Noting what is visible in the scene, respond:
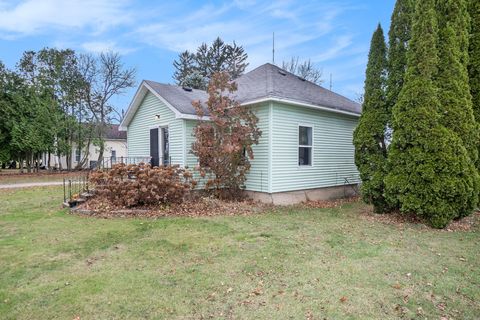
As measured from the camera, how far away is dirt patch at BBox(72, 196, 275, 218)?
7.88 metres

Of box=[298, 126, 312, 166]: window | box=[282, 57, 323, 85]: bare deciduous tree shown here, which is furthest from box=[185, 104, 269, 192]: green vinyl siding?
box=[282, 57, 323, 85]: bare deciduous tree

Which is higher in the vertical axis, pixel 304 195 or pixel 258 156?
pixel 258 156

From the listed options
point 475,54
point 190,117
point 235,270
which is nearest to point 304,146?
point 190,117

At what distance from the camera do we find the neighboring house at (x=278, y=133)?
9.64 m

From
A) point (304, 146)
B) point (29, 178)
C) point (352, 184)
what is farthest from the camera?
point (29, 178)

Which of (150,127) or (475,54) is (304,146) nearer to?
(475,54)

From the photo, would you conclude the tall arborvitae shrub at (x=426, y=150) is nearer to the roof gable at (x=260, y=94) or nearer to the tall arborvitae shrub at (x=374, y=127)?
the tall arborvitae shrub at (x=374, y=127)

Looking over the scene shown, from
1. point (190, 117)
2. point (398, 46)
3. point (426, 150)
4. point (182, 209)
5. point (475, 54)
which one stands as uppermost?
point (398, 46)

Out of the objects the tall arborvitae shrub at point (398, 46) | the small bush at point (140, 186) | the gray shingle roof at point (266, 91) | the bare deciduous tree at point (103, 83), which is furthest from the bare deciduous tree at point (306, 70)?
the small bush at point (140, 186)

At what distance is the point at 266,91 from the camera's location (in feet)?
31.6

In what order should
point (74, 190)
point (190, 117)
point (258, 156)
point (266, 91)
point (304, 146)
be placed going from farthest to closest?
point (74, 190) → point (304, 146) → point (258, 156) → point (190, 117) → point (266, 91)

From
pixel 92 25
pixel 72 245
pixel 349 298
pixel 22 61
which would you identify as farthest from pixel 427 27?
pixel 22 61

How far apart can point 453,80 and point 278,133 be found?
15.2ft

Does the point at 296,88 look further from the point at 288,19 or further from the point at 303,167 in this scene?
A: the point at 288,19
